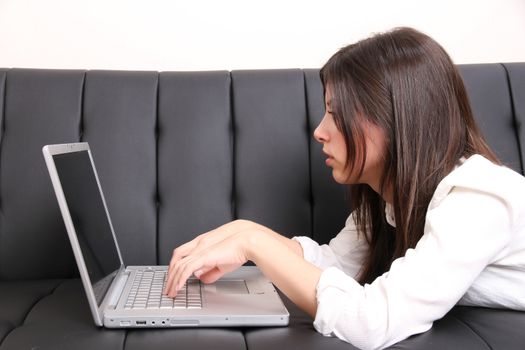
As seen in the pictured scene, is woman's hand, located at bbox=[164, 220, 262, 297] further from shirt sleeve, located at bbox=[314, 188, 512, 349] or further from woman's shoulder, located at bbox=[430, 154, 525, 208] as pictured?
woman's shoulder, located at bbox=[430, 154, 525, 208]

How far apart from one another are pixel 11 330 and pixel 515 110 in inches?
48.3

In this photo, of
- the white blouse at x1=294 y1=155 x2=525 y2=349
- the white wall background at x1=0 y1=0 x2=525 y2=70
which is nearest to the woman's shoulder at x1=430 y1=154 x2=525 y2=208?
the white blouse at x1=294 y1=155 x2=525 y2=349

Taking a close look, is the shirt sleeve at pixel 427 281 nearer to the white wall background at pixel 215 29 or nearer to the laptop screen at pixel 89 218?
the laptop screen at pixel 89 218

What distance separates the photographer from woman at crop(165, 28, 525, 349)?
0.76 m

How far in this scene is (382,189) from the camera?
3.30 ft

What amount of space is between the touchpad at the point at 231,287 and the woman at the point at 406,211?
1.6 inches

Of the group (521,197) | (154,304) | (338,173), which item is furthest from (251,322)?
(521,197)

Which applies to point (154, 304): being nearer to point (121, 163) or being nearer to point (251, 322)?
point (251, 322)

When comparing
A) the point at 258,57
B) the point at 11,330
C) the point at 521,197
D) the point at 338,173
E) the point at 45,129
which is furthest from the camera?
the point at 258,57

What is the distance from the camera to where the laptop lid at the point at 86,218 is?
0.85m

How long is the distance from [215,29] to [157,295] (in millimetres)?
903

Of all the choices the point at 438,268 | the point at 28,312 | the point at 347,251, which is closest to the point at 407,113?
the point at 438,268

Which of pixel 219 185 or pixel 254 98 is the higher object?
pixel 254 98

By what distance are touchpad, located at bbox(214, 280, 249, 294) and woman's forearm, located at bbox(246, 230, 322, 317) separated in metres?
0.17
